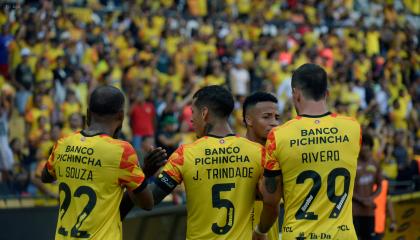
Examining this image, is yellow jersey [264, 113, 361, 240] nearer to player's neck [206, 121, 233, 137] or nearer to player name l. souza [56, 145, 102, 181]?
player's neck [206, 121, 233, 137]

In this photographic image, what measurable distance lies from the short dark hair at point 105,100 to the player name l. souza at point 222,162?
0.75 metres

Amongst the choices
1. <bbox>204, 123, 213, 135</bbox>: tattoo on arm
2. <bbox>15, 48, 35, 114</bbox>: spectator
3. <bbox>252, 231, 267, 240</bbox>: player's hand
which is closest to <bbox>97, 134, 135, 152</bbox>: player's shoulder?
<bbox>204, 123, 213, 135</bbox>: tattoo on arm

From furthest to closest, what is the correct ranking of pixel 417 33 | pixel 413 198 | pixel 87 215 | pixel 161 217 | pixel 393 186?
pixel 417 33 < pixel 393 186 < pixel 413 198 < pixel 161 217 < pixel 87 215

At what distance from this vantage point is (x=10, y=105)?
61.5 feet

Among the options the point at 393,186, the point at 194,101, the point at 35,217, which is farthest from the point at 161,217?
the point at 393,186

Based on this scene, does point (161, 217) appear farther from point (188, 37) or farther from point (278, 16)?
point (278, 16)

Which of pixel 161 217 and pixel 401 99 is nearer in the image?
pixel 161 217

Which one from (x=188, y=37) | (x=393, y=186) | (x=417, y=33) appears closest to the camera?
(x=393, y=186)

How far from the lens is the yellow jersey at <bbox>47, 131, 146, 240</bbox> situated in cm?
778

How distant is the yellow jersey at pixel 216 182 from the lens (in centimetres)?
794

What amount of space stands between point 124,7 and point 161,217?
44.4 ft

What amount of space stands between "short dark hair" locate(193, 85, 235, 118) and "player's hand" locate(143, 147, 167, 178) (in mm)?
503

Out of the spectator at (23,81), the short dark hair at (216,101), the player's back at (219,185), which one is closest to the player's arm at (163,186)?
the player's back at (219,185)

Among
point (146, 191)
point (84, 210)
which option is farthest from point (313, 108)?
point (84, 210)
